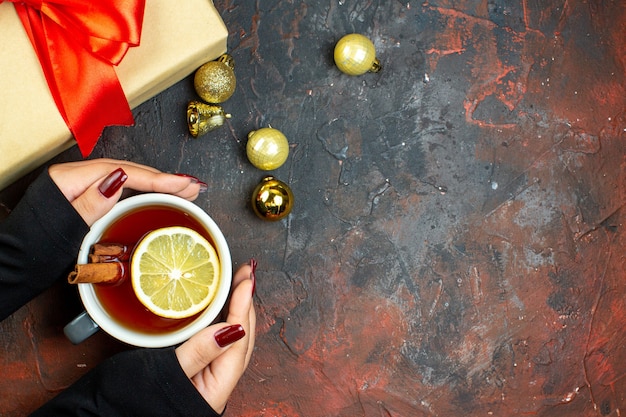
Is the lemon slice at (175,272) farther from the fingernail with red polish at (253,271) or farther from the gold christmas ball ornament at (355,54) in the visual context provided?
the gold christmas ball ornament at (355,54)

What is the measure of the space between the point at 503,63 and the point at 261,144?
1.36 ft

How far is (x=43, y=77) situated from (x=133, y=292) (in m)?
0.31

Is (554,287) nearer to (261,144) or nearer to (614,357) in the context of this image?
(614,357)

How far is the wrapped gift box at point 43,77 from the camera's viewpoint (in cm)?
77

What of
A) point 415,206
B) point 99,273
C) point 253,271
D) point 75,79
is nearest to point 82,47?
point 75,79

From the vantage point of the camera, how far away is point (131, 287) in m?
0.86

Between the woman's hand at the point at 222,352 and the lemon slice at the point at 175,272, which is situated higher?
the lemon slice at the point at 175,272

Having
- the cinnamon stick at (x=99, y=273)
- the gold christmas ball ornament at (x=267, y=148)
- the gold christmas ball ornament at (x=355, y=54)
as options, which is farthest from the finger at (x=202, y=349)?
the gold christmas ball ornament at (x=355, y=54)

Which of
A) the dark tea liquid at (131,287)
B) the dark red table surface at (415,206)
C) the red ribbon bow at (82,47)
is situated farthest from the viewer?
the dark red table surface at (415,206)

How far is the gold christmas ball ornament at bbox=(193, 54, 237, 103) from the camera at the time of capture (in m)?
0.87

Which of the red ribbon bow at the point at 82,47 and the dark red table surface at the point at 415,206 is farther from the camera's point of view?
the dark red table surface at the point at 415,206

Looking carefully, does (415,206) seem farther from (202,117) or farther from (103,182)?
(103,182)

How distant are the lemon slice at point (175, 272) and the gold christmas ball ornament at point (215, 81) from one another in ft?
0.65

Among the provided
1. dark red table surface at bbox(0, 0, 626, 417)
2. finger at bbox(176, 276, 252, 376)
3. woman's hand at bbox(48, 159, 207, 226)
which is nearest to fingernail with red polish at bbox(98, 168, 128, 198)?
woman's hand at bbox(48, 159, 207, 226)
